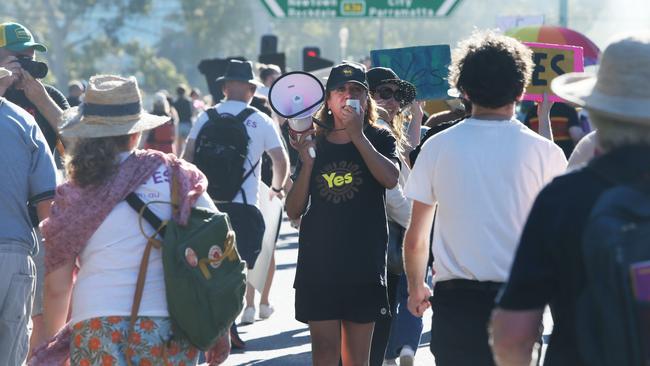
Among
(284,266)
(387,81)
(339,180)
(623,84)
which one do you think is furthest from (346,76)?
(284,266)

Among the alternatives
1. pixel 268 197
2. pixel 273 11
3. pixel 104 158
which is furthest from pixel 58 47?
pixel 104 158

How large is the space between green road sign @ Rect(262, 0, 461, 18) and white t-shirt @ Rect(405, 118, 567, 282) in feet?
76.9

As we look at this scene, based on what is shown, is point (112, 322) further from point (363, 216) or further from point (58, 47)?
point (58, 47)

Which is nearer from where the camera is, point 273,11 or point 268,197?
point 268,197

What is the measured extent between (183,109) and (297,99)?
20097mm

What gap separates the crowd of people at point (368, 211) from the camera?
325 centimetres

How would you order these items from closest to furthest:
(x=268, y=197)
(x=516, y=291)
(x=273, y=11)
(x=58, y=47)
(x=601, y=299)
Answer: (x=601, y=299) < (x=516, y=291) < (x=268, y=197) < (x=273, y=11) < (x=58, y=47)

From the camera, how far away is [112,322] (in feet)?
15.0

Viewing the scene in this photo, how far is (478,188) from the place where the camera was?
4.77 m

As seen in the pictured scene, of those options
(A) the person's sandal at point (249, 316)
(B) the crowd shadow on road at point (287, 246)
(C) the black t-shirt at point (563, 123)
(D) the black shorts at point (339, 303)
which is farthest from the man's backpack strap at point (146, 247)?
(B) the crowd shadow on road at point (287, 246)

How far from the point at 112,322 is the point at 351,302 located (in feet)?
5.37

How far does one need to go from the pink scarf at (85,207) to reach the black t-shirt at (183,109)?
2180 cm

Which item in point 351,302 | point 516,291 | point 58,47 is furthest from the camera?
point 58,47

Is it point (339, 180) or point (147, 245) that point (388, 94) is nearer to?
point (339, 180)
